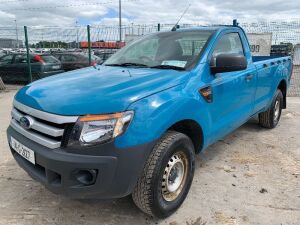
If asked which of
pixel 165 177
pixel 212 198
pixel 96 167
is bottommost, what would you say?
pixel 212 198

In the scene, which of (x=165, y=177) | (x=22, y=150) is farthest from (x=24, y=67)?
(x=165, y=177)

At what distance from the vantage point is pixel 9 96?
1002cm

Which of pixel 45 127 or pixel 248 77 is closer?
pixel 45 127

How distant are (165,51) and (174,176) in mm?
1495

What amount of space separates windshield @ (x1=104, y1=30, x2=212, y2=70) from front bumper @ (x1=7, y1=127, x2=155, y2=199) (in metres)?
1.24

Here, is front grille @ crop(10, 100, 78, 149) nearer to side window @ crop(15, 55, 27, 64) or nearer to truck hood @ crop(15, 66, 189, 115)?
truck hood @ crop(15, 66, 189, 115)

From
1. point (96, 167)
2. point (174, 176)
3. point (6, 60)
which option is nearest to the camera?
point (96, 167)

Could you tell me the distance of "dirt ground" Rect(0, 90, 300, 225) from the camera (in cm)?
299

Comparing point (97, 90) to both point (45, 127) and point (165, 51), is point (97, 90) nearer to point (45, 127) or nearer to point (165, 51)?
point (45, 127)

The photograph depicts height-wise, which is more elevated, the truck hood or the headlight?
the truck hood

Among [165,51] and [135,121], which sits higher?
[165,51]

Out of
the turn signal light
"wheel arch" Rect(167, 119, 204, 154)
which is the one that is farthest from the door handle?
"wheel arch" Rect(167, 119, 204, 154)

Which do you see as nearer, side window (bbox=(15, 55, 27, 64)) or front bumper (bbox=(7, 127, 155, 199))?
front bumper (bbox=(7, 127, 155, 199))

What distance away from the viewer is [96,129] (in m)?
2.38
